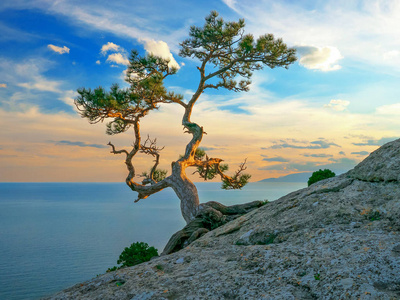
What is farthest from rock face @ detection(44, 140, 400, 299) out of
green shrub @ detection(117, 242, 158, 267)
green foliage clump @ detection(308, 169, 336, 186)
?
green foliage clump @ detection(308, 169, 336, 186)

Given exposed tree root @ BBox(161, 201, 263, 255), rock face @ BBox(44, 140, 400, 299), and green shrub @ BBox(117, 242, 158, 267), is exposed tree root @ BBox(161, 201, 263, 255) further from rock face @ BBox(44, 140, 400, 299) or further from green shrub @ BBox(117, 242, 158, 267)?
rock face @ BBox(44, 140, 400, 299)

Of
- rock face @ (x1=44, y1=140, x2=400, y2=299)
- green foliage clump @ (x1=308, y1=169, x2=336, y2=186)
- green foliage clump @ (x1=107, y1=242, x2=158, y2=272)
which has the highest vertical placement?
green foliage clump @ (x1=308, y1=169, x2=336, y2=186)

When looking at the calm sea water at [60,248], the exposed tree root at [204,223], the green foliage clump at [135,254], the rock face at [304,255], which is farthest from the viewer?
the calm sea water at [60,248]

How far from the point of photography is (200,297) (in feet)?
15.0

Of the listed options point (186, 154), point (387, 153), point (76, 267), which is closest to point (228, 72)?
point (186, 154)

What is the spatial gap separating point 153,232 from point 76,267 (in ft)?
85.0

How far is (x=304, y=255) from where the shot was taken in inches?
197

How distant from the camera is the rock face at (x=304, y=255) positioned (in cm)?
421

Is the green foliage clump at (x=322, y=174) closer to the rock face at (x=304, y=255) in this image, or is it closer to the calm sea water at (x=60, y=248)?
the rock face at (x=304, y=255)

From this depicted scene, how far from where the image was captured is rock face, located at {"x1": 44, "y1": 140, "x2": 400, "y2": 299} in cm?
421

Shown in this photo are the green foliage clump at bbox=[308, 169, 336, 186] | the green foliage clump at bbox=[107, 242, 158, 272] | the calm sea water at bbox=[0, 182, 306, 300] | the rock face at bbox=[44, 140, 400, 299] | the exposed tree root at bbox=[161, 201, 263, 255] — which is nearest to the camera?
the rock face at bbox=[44, 140, 400, 299]

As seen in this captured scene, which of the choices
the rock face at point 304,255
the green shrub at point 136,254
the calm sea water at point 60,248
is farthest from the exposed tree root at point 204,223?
the calm sea water at point 60,248

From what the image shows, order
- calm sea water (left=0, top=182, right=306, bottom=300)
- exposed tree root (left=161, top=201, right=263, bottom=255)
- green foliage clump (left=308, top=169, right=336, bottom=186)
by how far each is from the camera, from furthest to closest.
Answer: calm sea water (left=0, top=182, right=306, bottom=300) → green foliage clump (left=308, top=169, right=336, bottom=186) → exposed tree root (left=161, top=201, right=263, bottom=255)

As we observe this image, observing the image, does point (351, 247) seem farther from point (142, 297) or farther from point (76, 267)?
point (76, 267)
